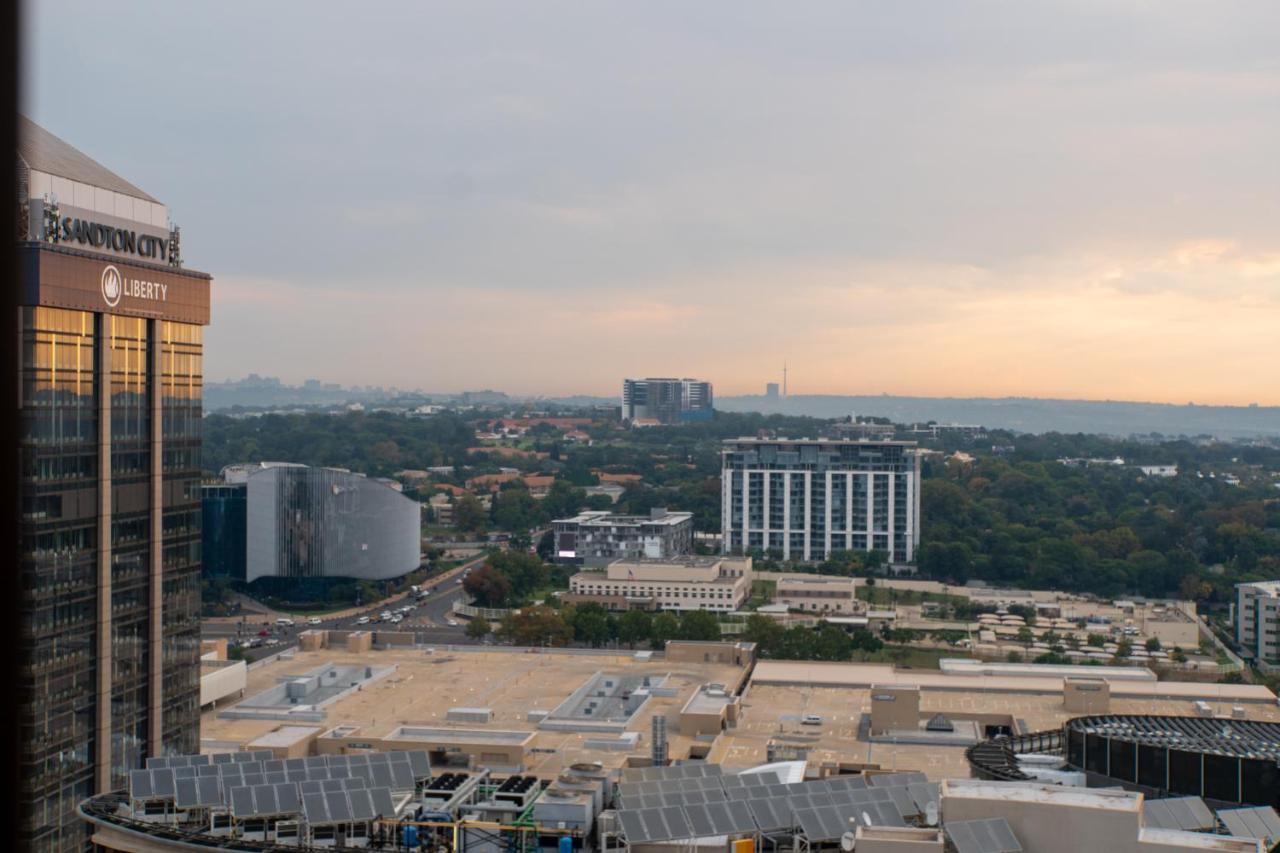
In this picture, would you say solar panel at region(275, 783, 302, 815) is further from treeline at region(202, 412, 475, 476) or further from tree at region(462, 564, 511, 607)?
treeline at region(202, 412, 475, 476)

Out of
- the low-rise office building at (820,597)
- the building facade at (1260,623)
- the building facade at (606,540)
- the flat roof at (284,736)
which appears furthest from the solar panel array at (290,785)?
the building facade at (606,540)

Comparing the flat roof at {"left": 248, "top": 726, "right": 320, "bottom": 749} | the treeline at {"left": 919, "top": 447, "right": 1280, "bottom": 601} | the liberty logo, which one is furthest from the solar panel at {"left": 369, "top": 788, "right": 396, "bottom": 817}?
the treeline at {"left": 919, "top": 447, "right": 1280, "bottom": 601}

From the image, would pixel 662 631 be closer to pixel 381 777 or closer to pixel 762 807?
pixel 381 777

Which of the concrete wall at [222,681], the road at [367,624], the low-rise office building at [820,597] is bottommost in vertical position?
the road at [367,624]

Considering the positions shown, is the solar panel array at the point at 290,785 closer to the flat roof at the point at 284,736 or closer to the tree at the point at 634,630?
the flat roof at the point at 284,736

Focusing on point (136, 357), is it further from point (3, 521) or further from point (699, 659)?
point (699, 659)

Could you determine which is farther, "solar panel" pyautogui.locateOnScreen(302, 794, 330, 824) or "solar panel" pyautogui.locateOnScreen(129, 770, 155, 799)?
"solar panel" pyautogui.locateOnScreen(129, 770, 155, 799)

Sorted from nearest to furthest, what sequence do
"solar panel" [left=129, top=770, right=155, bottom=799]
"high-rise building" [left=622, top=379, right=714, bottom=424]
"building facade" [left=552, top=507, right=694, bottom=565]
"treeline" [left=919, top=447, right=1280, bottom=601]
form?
1. "solar panel" [left=129, top=770, right=155, bottom=799]
2. "treeline" [left=919, top=447, right=1280, bottom=601]
3. "building facade" [left=552, top=507, right=694, bottom=565]
4. "high-rise building" [left=622, top=379, right=714, bottom=424]
